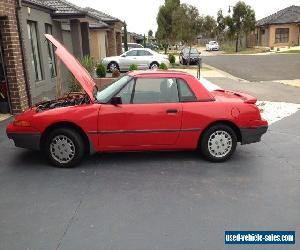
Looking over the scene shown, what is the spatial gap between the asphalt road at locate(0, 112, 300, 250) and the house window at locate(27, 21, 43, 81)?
7.18 meters

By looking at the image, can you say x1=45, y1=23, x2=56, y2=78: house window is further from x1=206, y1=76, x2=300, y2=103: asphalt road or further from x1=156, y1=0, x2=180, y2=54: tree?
x1=156, y1=0, x2=180, y2=54: tree

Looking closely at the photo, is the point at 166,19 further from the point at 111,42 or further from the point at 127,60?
the point at 127,60

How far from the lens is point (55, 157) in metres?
5.62

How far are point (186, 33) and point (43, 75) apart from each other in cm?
1840

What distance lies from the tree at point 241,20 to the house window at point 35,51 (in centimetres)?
4090

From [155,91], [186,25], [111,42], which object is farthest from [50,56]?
[186,25]

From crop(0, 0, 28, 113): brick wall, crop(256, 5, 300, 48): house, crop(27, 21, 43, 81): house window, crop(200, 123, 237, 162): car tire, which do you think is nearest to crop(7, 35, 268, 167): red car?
crop(200, 123, 237, 162): car tire

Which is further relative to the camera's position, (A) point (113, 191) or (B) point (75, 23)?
(B) point (75, 23)

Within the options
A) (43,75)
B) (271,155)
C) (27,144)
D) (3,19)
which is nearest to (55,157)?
(27,144)

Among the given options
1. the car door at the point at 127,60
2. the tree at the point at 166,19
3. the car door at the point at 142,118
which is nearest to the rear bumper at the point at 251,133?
the car door at the point at 142,118

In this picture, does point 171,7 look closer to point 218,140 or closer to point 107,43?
point 107,43

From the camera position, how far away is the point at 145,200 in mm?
4512

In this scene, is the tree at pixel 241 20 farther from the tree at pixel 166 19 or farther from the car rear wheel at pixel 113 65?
the car rear wheel at pixel 113 65

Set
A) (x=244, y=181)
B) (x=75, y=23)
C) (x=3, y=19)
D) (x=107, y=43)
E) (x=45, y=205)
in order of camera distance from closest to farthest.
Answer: (x=45, y=205) → (x=244, y=181) → (x=3, y=19) → (x=75, y=23) → (x=107, y=43)
